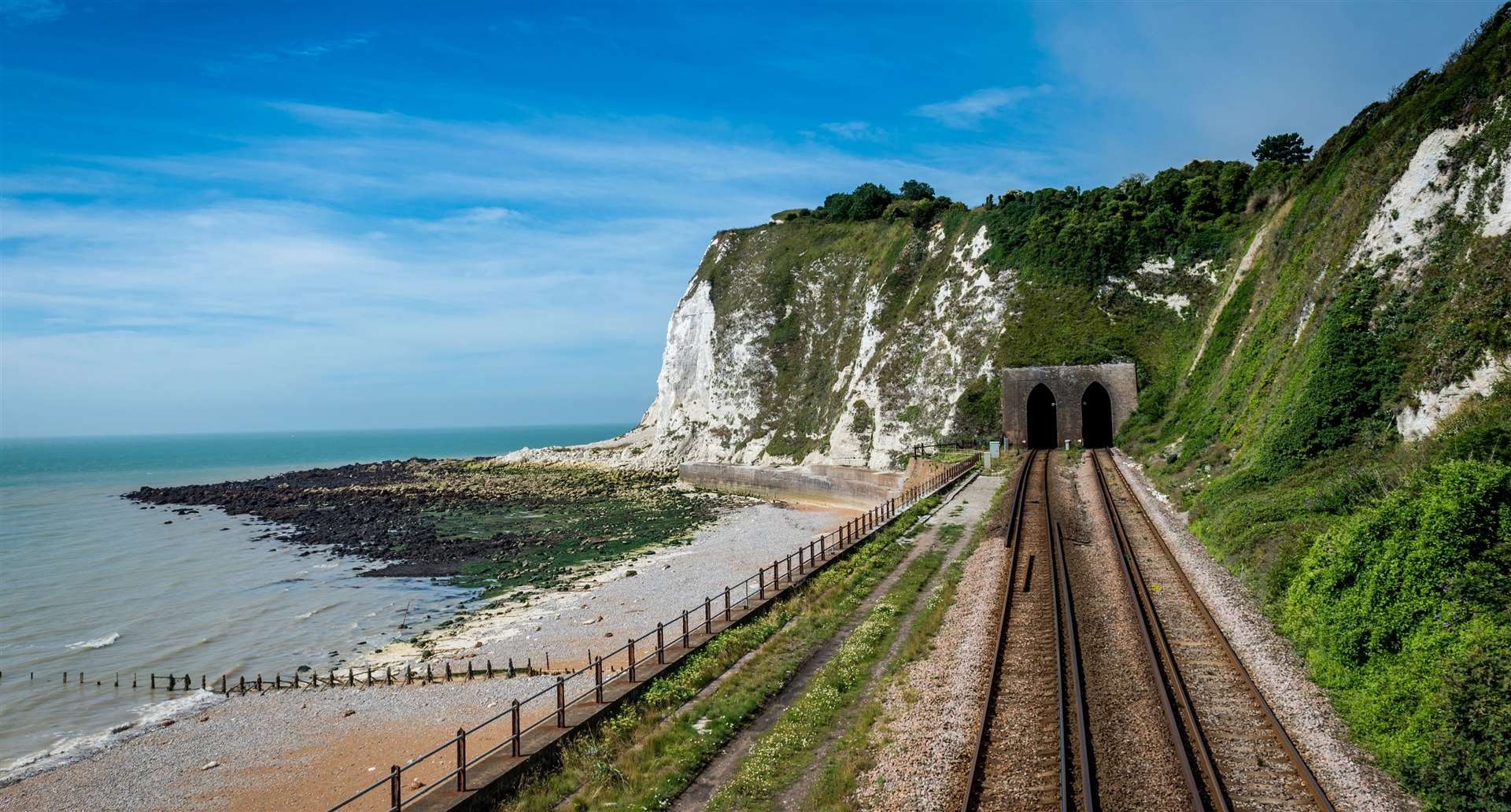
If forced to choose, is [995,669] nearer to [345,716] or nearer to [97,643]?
[345,716]

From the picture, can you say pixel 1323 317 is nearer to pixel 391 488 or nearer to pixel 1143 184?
pixel 1143 184

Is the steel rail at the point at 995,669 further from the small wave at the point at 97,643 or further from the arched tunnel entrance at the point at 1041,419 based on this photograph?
the small wave at the point at 97,643

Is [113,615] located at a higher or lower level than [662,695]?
lower

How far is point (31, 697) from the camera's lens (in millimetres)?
22766

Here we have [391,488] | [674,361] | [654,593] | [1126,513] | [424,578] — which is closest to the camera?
[1126,513]

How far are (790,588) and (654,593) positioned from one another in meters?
11.1

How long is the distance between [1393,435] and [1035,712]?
1431 cm

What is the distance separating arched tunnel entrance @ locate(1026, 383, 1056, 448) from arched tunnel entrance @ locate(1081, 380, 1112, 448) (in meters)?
2.38

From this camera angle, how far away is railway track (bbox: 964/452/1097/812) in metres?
9.55

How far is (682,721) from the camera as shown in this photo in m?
13.1

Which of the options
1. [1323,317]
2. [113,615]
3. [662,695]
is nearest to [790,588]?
[662,695]

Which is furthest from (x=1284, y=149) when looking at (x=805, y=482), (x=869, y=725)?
(x=869, y=725)

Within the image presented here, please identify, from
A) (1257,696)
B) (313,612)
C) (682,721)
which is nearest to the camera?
(1257,696)

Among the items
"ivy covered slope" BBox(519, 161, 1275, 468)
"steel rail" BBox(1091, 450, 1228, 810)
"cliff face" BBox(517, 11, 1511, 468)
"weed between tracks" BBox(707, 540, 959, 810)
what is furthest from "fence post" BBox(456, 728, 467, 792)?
"ivy covered slope" BBox(519, 161, 1275, 468)
